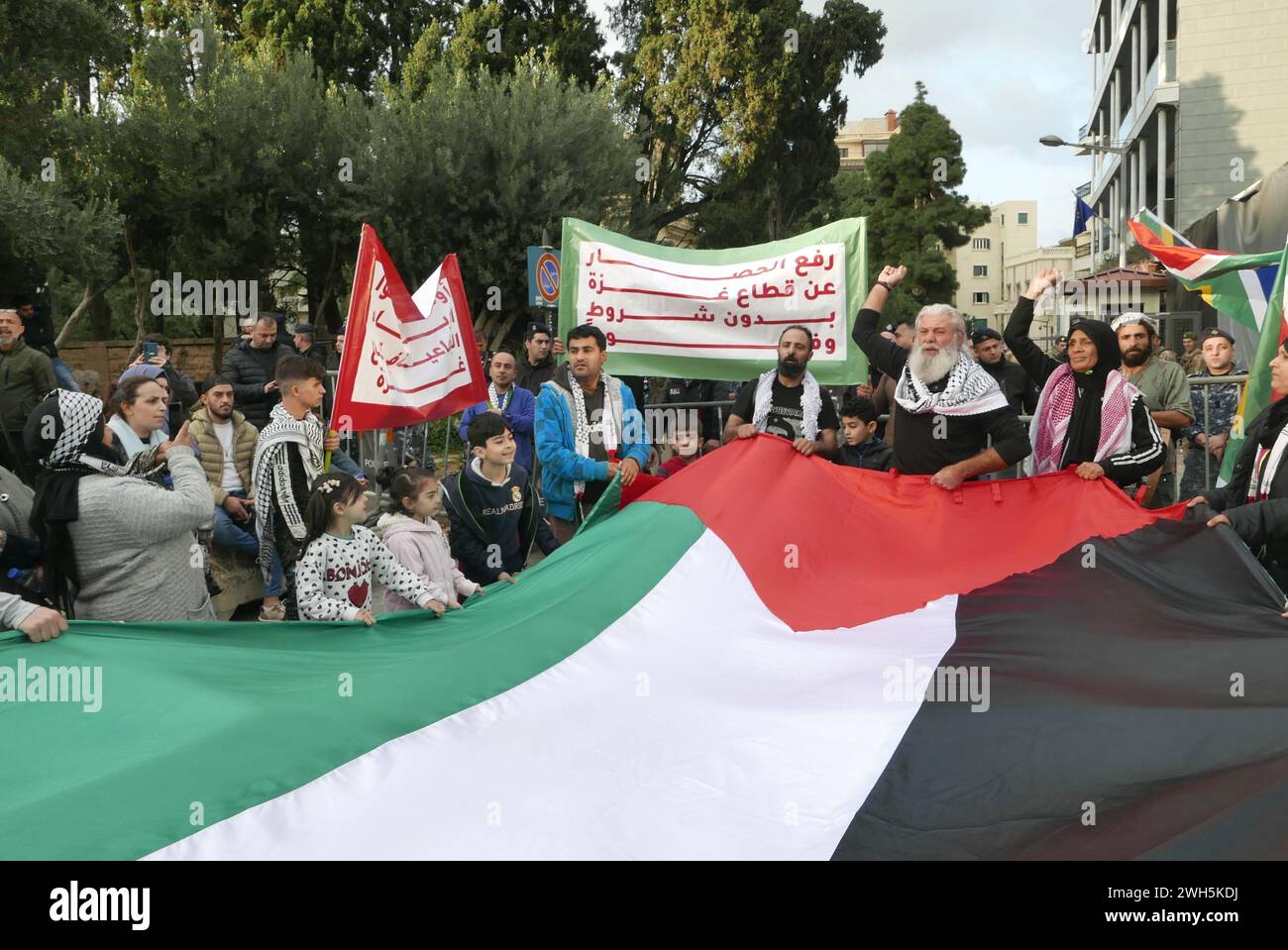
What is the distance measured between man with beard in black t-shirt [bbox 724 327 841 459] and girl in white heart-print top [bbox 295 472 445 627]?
7.84 feet

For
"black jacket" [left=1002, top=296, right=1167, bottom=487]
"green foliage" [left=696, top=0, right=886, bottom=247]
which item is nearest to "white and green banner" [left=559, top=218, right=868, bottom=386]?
"black jacket" [left=1002, top=296, right=1167, bottom=487]

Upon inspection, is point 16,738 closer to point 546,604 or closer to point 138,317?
point 546,604

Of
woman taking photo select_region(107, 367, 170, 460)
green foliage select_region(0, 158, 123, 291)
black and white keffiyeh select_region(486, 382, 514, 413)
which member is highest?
green foliage select_region(0, 158, 123, 291)

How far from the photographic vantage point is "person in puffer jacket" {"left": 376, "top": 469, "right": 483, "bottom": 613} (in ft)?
18.7

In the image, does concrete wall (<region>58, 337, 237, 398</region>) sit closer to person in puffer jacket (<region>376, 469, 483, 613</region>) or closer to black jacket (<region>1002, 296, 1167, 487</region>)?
person in puffer jacket (<region>376, 469, 483, 613</region>)

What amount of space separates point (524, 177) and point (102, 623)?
1999 cm

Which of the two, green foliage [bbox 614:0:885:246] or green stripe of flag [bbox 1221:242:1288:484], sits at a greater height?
green foliage [bbox 614:0:885:246]

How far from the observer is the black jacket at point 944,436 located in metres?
6.03

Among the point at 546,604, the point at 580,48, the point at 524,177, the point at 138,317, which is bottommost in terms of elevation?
the point at 546,604

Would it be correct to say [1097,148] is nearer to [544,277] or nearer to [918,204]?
[918,204]

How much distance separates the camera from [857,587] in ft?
18.2

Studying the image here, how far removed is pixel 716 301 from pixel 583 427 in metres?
2.22

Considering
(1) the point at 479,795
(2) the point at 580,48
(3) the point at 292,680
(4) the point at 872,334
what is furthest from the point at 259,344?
(2) the point at 580,48
